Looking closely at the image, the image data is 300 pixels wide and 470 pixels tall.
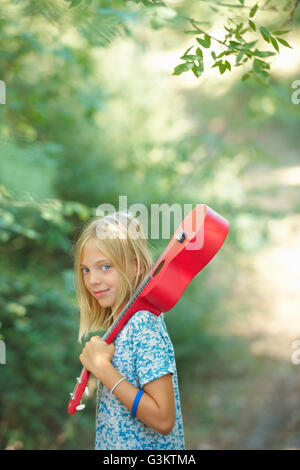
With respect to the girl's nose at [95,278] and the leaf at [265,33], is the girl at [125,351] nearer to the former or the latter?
the girl's nose at [95,278]

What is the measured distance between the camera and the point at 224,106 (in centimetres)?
611

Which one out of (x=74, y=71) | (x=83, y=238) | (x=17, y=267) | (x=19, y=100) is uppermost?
(x=74, y=71)

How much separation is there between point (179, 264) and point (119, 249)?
0.24 metres

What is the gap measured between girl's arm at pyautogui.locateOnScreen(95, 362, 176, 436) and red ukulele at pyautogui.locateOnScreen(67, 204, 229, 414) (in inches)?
5.1

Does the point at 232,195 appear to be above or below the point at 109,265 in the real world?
above

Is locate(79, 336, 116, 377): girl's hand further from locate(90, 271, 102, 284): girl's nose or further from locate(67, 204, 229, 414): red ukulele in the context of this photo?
locate(90, 271, 102, 284): girl's nose

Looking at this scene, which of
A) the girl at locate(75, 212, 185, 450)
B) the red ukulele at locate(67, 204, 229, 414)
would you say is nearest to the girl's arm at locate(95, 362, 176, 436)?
the girl at locate(75, 212, 185, 450)

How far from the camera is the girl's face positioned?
1.52 m

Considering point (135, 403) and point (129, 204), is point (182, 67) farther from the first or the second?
point (129, 204)

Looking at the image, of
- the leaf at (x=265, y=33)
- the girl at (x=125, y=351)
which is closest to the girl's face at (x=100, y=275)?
the girl at (x=125, y=351)

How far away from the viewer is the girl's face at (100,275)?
1.52m

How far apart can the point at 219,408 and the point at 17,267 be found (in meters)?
1.99
